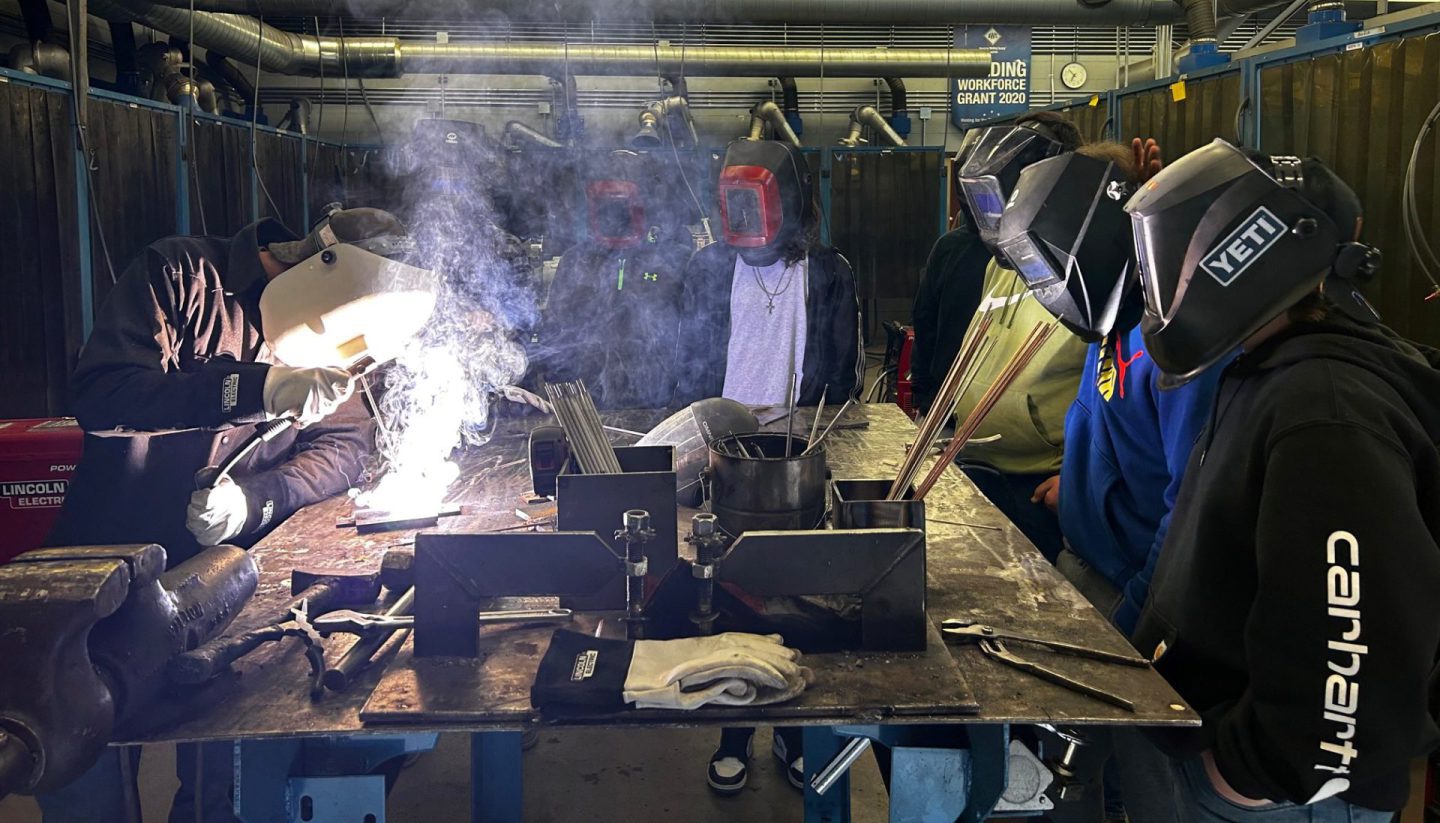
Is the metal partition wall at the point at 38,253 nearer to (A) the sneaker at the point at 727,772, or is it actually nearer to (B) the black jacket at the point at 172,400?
(B) the black jacket at the point at 172,400

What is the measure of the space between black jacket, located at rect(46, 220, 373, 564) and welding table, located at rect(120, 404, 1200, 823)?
22 centimetres

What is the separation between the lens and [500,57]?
6898 mm

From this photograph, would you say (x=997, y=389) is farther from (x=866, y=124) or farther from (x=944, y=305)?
(x=866, y=124)

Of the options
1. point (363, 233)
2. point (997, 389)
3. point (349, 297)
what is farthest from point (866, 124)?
point (997, 389)

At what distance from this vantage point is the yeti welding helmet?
257cm

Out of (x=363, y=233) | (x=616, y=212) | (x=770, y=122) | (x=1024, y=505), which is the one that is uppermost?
(x=770, y=122)

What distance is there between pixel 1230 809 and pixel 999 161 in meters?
1.74

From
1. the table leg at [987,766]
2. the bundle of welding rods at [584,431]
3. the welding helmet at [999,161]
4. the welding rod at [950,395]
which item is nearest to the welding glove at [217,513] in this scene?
the bundle of welding rods at [584,431]

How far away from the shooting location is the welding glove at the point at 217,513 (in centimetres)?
205

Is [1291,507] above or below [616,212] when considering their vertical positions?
below

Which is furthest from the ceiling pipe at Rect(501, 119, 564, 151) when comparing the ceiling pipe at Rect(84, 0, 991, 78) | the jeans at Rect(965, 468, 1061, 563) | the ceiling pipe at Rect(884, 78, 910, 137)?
the jeans at Rect(965, 468, 1061, 563)

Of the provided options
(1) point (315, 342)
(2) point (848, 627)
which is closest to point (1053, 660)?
(2) point (848, 627)

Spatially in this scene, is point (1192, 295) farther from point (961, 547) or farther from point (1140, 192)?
point (961, 547)

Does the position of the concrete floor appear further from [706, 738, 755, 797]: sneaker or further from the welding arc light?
the welding arc light
